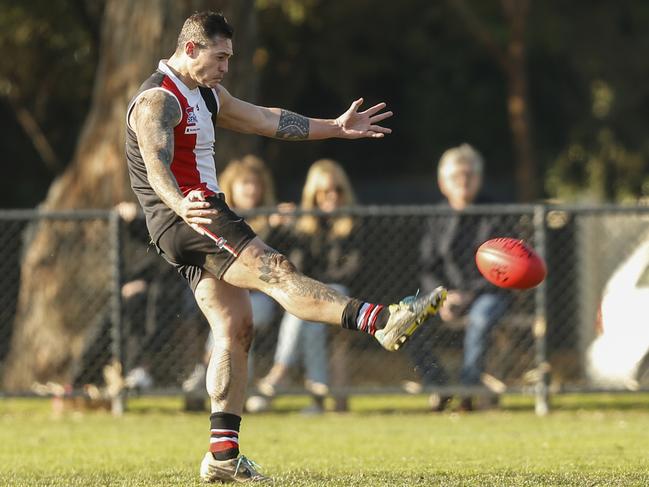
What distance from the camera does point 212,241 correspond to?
255 inches

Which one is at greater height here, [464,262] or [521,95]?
[521,95]

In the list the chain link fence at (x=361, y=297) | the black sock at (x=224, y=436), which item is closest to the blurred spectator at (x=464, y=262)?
the chain link fence at (x=361, y=297)

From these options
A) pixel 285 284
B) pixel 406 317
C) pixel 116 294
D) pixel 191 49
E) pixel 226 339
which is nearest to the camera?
pixel 406 317

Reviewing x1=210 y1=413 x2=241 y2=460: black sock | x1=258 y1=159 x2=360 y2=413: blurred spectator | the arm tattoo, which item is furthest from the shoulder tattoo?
x1=258 y1=159 x2=360 y2=413: blurred spectator

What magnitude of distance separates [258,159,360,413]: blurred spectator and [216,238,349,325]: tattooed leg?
4.61 meters

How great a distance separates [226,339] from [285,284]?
647mm

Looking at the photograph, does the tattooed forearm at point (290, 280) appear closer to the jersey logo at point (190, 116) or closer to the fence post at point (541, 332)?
the jersey logo at point (190, 116)

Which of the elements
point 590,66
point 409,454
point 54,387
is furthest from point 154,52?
point 590,66

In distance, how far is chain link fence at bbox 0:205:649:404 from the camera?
11.1 meters

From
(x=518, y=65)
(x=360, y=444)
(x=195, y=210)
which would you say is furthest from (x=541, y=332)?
(x=518, y=65)

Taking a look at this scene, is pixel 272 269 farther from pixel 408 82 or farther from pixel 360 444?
pixel 408 82

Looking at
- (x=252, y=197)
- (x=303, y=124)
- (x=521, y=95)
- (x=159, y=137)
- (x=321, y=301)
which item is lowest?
(x=321, y=301)

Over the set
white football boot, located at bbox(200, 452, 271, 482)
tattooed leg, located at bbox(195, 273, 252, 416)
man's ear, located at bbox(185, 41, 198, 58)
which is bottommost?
white football boot, located at bbox(200, 452, 271, 482)

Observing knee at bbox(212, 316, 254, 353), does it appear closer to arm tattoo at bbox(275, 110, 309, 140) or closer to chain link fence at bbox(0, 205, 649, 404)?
arm tattoo at bbox(275, 110, 309, 140)
